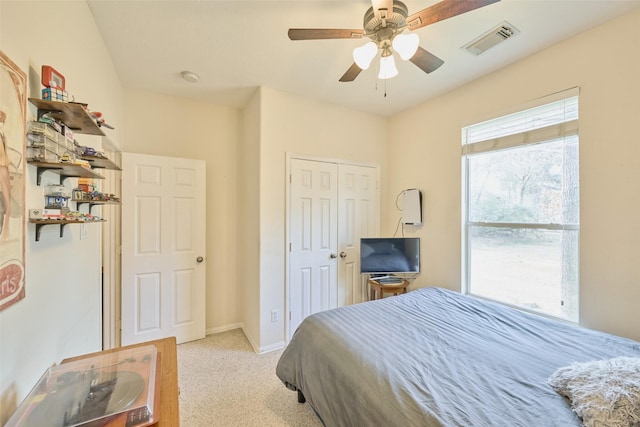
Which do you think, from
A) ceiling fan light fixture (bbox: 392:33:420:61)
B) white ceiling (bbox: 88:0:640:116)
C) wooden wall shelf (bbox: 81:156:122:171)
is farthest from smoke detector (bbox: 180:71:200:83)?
ceiling fan light fixture (bbox: 392:33:420:61)

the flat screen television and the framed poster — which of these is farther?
the flat screen television

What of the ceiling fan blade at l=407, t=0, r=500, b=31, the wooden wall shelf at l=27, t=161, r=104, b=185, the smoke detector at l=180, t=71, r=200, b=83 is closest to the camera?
the wooden wall shelf at l=27, t=161, r=104, b=185

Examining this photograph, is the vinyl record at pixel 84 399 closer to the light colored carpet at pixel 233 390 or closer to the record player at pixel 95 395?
the record player at pixel 95 395

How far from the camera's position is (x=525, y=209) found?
2.21 m

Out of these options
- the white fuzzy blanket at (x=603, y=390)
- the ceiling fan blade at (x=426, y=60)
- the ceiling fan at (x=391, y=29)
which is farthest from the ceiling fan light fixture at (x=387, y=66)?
the white fuzzy blanket at (x=603, y=390)

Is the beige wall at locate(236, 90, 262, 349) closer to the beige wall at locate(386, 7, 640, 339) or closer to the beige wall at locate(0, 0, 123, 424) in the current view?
the beige wall at locate(0, 0, 123, 424)

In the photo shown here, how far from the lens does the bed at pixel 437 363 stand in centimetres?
100

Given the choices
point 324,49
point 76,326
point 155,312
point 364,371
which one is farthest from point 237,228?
point 364,371

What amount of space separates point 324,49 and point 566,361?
2.48m

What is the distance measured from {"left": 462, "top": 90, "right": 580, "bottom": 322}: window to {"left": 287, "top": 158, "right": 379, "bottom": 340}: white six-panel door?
1.15 meters

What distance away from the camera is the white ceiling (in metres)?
1.65

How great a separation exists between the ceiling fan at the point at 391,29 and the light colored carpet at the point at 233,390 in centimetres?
235

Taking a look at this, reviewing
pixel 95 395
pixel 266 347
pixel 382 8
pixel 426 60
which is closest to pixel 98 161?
pixel 95 395

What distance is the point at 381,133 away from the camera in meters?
3.48
